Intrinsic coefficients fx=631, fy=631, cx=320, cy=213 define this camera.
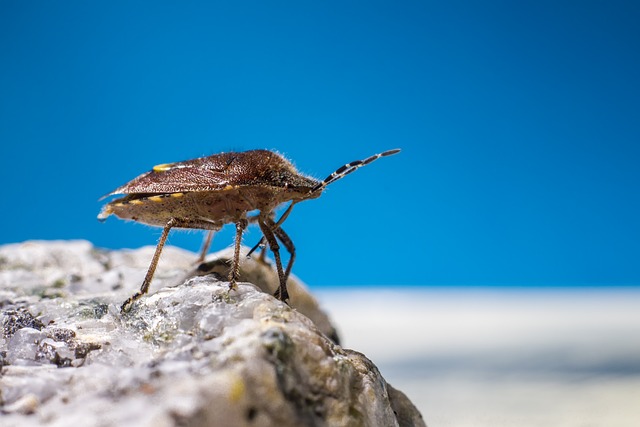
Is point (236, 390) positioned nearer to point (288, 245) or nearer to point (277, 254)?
point (277, 254)

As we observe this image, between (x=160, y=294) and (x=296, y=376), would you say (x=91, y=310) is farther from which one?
(x=296, y=376)

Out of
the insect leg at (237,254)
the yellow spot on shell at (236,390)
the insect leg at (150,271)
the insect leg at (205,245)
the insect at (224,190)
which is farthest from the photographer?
the insect leg at (205,245)

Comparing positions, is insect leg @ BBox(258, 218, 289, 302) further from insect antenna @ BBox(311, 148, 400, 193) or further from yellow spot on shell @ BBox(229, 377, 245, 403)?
yellow spot on shell @ BBox(229, 377, 245, 403)

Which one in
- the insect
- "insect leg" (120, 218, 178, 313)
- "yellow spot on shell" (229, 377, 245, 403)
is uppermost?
the insect

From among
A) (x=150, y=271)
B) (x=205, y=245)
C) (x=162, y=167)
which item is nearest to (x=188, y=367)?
(x=150, y=271)

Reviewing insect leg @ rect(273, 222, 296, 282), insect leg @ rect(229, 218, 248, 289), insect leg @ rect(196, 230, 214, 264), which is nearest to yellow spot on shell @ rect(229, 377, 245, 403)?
insect leg @ rect(229, 218, 248, 289)

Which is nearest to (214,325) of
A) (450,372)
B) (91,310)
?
(91,310)

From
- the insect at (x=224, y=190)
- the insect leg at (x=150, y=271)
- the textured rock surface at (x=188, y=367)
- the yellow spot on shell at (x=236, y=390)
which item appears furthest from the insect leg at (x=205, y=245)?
the yellow spot on shell at (x=236, y=390)

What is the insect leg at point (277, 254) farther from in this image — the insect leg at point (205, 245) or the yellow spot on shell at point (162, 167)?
the insect leg at point (205, 245)
